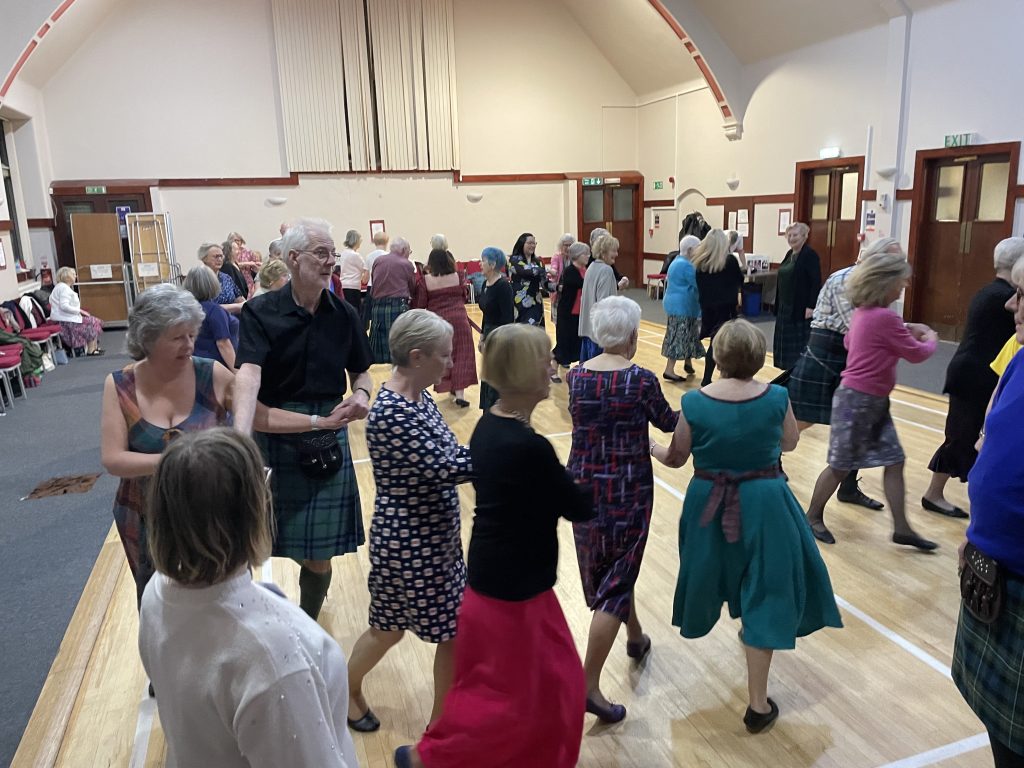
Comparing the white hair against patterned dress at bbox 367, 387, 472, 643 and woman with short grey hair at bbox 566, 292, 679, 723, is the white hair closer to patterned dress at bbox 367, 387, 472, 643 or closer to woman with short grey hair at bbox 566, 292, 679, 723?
woman with short grey hair at bbox 566, 292, 679, 723

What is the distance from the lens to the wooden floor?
7.91 feet

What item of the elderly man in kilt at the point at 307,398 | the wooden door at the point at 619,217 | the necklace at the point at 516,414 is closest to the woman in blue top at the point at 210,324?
the elderly man in kilt at the point at 307,398

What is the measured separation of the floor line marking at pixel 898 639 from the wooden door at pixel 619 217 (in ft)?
43.4

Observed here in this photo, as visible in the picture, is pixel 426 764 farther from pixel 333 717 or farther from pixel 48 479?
pixel 48 479

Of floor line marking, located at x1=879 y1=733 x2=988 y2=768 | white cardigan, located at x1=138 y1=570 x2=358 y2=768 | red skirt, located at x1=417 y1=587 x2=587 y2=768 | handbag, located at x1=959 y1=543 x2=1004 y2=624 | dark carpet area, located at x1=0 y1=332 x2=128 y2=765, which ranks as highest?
white cardigan, located at x1=138 y1=570 x2=358 y2=768

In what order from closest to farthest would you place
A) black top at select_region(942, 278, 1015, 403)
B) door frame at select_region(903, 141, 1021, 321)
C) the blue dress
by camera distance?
the blue dress, black top at select_region(942, 278, 1015, 403), door frame at select_region(903, 141, 1021, 321)

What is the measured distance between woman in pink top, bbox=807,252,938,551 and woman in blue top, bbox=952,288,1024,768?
6.10 feet

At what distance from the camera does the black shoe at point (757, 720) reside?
2.47 m

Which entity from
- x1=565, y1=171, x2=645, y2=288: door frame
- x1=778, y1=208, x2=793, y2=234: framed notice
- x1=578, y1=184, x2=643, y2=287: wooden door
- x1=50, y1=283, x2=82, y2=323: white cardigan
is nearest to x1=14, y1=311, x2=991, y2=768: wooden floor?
x1=50, y1=283, x2=82, y2=323: white cardigan

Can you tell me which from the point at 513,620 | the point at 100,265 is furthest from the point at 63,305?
the point at 513,620

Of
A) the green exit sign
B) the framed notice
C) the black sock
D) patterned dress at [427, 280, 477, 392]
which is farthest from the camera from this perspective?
the framed notice

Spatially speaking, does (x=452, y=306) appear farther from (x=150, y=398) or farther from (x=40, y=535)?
(x=150, y=398)

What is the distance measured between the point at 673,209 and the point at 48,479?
41.8ft

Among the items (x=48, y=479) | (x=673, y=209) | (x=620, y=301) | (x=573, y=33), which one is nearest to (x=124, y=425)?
(x=620, y=301)
